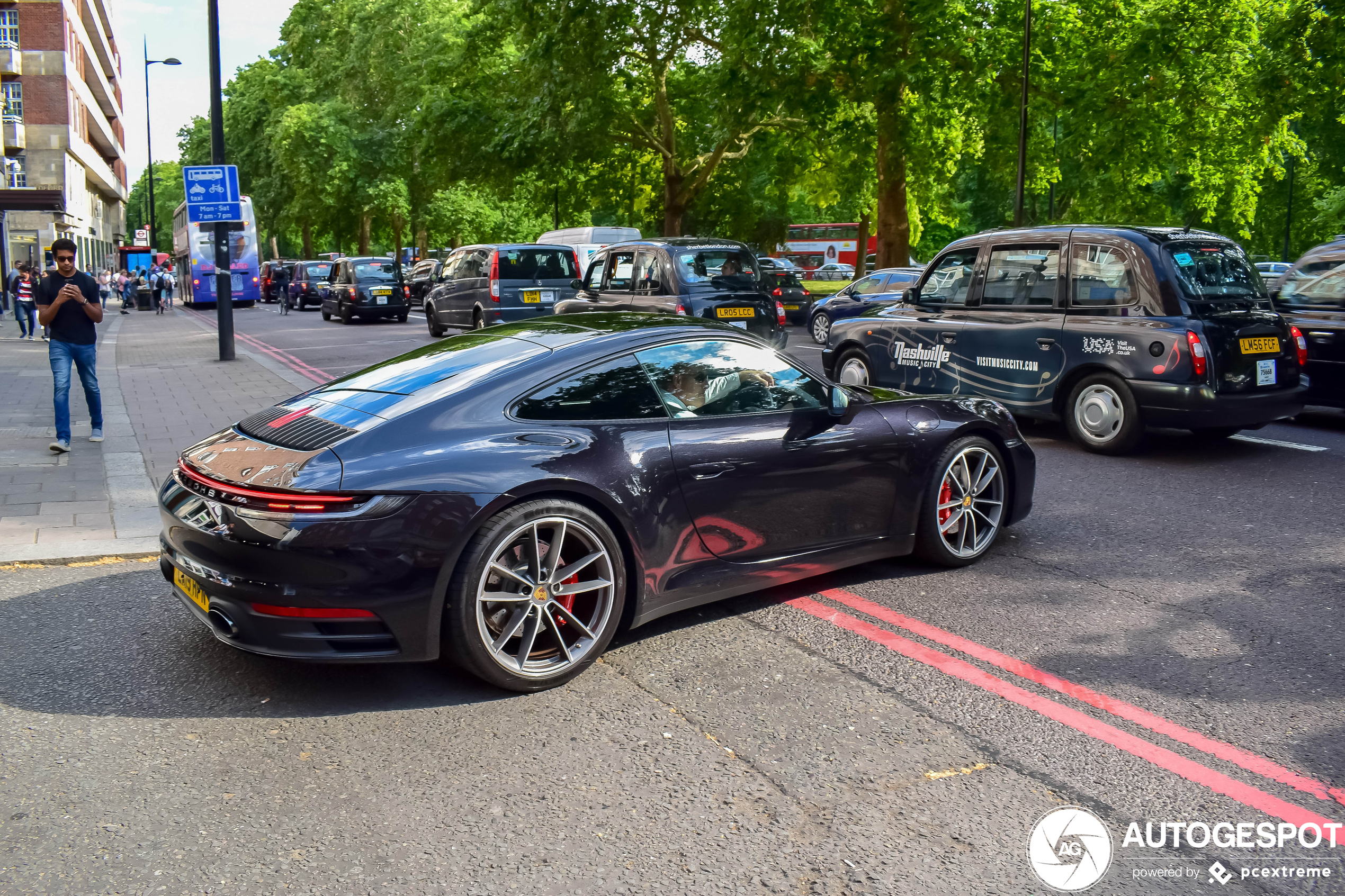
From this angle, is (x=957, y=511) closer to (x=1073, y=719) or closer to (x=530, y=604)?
(x=1073, y=719)

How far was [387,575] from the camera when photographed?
3740 millimetres

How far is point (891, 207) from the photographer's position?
27.5 meters

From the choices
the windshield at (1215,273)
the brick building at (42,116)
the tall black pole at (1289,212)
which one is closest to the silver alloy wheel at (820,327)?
the windshield at (1215,273)

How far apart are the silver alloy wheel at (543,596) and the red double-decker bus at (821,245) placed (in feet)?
197

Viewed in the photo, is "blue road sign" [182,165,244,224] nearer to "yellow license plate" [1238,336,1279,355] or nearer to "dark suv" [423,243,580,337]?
"dark suv" [423,243,580,337]

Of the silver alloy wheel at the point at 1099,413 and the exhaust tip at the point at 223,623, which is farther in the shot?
the silver alloy wheel at the point at 1099,413

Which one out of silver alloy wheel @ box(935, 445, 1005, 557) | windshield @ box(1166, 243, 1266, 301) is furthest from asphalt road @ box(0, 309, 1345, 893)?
windshield @ box(1166, 243, 1266, 301)

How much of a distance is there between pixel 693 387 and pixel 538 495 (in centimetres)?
98

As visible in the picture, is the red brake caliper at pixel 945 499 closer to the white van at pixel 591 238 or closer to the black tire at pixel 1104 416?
the black tire at pixel 1104 416

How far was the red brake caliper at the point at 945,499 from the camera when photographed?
548 cm

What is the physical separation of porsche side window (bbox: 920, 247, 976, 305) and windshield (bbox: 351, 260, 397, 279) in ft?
69.9

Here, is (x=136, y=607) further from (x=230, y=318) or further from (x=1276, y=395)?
(x=230, y=318)

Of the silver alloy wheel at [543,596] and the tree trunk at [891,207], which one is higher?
the tree trunk at [891,207]

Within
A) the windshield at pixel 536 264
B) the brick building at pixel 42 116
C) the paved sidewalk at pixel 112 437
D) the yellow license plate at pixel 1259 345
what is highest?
the brick building at pixel 42 116
